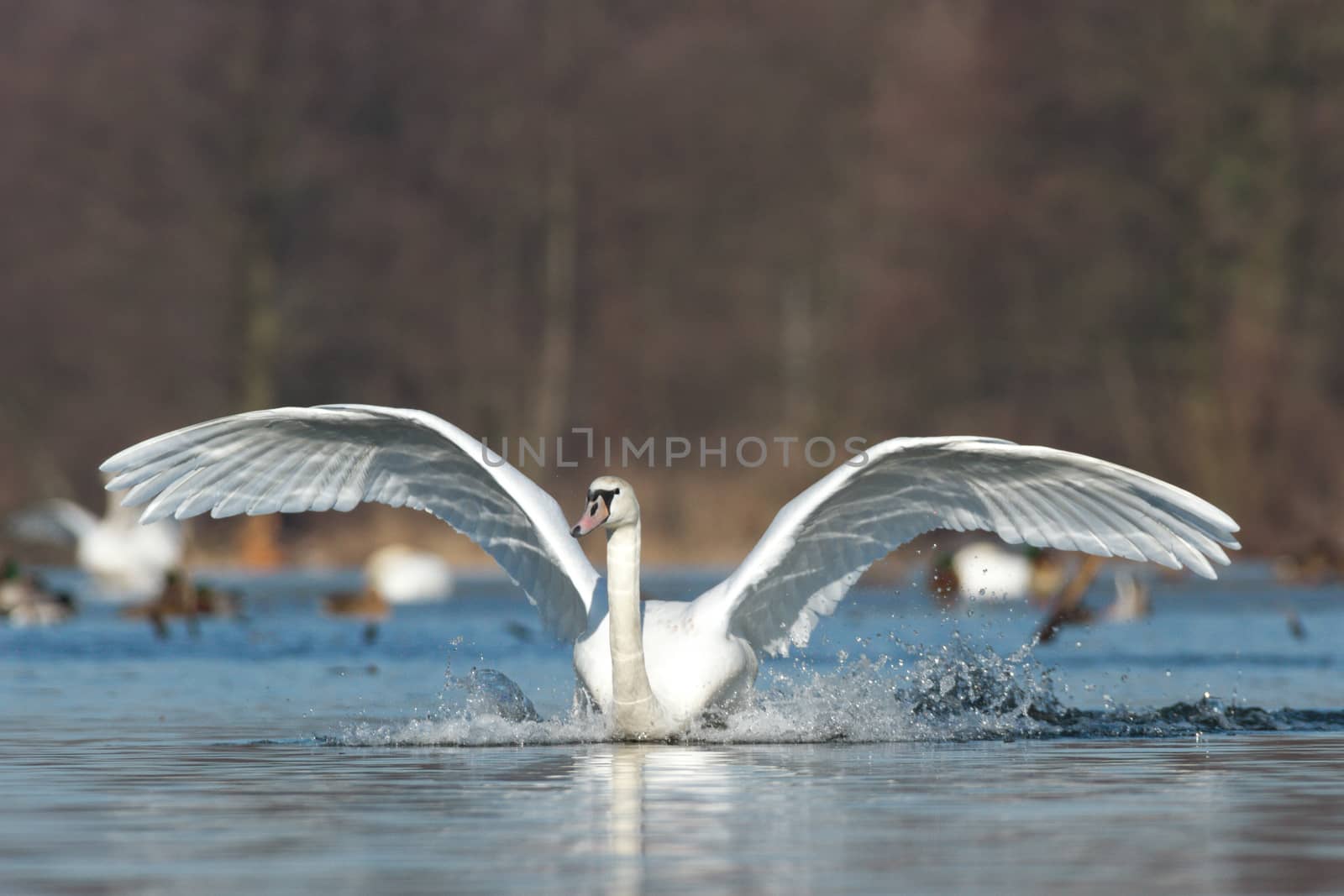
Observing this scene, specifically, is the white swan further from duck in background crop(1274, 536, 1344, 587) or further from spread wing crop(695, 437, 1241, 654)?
duck in background crop(1274, 536, 1344, 587)

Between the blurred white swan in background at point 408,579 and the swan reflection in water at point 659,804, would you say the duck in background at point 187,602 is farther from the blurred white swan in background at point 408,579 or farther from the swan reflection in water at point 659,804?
the swan reflection in water at point 659,804

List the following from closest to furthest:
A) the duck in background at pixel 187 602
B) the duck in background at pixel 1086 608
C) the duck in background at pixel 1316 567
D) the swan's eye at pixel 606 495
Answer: the swan's eye at pixel 606 495, the duck in background at pixel 1086 608, the duck in background at pixel 187 602, the duck in background at pixel 1316 567

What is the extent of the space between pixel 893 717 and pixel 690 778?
258 centimetres

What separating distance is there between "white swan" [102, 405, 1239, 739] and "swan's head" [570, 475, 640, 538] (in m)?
0.01

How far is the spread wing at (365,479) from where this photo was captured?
1155cm

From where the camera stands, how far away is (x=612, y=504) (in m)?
10.9

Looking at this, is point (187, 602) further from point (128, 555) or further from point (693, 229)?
point (693, 229)

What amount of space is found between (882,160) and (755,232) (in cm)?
300

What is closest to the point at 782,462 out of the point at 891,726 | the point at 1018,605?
the point at 1018,605

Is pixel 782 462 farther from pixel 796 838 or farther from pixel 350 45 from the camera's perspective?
pixel 796 838

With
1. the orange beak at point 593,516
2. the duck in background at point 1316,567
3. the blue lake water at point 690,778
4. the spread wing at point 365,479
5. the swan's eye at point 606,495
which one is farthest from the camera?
the duck in background at point 1316,567

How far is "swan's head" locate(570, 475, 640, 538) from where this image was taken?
10797 mm

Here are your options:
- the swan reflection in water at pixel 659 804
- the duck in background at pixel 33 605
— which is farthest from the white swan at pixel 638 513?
the duck in background at pixel 33 605

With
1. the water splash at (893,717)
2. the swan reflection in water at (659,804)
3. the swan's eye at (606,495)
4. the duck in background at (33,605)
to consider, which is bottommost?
the swan reflection in water at (659,804)
